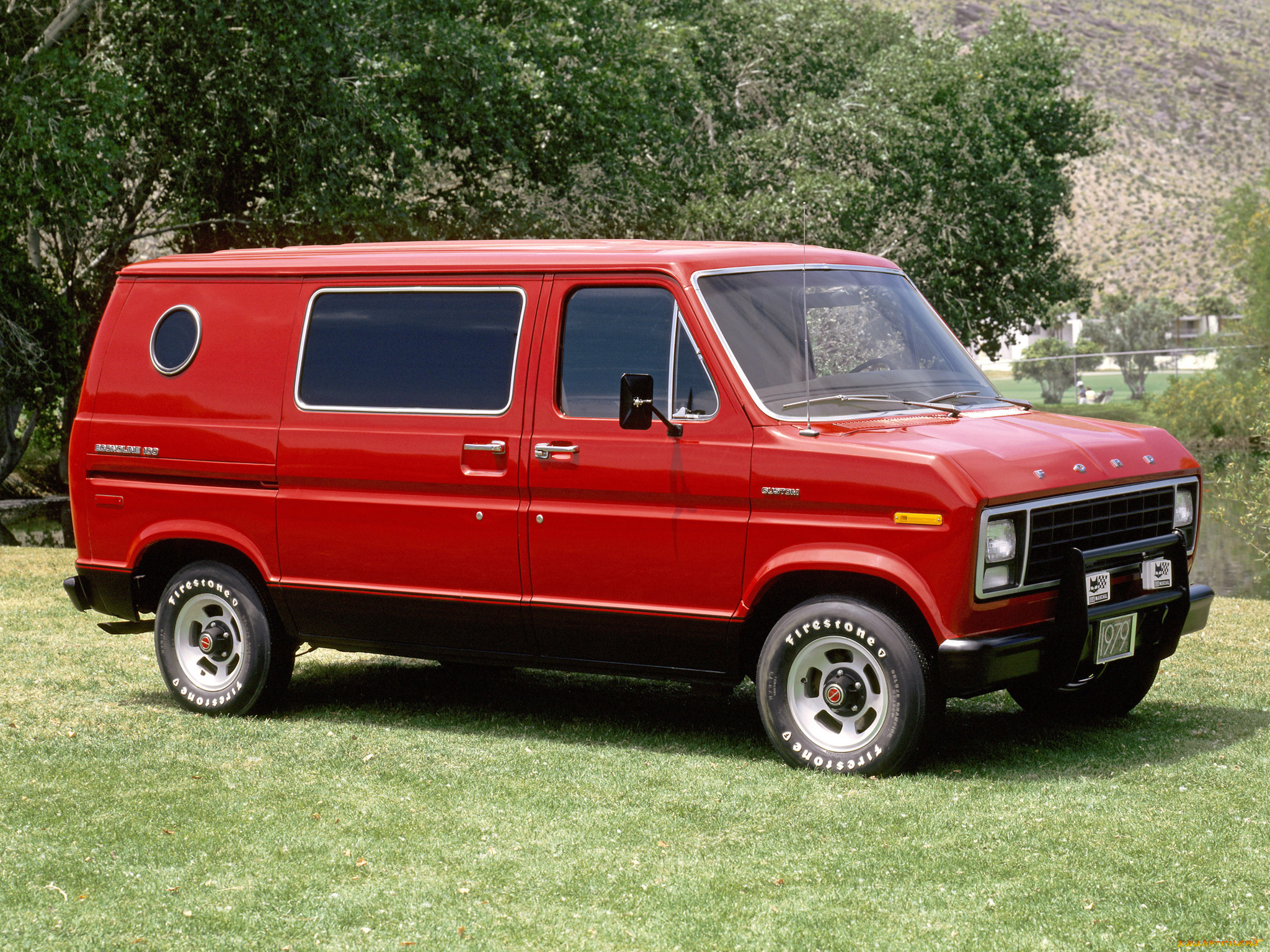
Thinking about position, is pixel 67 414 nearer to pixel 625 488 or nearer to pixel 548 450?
pixel 548 450

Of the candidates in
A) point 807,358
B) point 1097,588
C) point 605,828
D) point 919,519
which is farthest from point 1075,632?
point 605,828

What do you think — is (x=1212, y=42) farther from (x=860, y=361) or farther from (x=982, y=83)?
(x=860, y=361)

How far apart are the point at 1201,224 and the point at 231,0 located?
73409 mm

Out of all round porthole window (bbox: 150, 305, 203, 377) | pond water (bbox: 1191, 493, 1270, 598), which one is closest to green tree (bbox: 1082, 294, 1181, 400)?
pond water (bbox: 1191, 493, 1270, 598)

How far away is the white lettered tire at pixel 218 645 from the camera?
826 cm

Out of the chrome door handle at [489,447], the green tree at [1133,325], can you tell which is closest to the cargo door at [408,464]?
the chrome door handle at [489,447]

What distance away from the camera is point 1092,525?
22.6 feet

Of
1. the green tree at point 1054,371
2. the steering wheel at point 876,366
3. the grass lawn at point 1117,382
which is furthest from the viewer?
the grass lawn at point 1117,382

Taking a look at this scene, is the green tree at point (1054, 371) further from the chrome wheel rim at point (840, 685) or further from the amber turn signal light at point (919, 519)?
the amber turn signal light at point (919, 519)

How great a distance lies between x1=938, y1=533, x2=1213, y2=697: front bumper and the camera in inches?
252

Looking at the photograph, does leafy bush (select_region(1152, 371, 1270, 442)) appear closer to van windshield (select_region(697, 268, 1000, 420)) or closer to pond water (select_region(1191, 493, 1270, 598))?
pond water (select_region(1191, 493, 1270, 598))

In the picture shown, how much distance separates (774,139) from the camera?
30.4m

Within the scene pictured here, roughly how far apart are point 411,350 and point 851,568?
2536 mm

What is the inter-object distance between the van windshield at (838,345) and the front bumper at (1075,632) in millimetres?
1059
